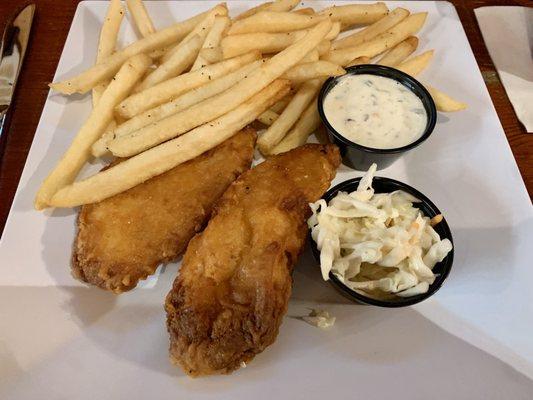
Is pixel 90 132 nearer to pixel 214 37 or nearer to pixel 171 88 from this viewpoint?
pixel 171 88

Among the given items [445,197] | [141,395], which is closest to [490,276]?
[445,197]

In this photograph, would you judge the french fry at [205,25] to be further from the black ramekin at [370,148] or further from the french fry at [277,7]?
the black ramekin at [370,148]

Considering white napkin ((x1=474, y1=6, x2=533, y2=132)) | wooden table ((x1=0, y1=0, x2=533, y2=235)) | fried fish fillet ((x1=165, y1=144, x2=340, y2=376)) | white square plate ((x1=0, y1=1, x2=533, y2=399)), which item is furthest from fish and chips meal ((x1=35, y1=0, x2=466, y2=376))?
white napkin ((x1=474, y1=6, x2=533, y2=132))

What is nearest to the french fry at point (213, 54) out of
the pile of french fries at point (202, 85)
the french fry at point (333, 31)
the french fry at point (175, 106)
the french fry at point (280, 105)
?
the pile of french fries at point (202, 85)

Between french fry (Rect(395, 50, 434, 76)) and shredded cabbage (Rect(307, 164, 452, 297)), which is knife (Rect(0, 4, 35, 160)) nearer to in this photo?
shredded cabbage (Rect(307, 164, 452, 297))

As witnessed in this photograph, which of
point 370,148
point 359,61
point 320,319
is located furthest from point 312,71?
point 320,319

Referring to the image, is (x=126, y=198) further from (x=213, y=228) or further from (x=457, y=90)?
(x=457, y=90)
